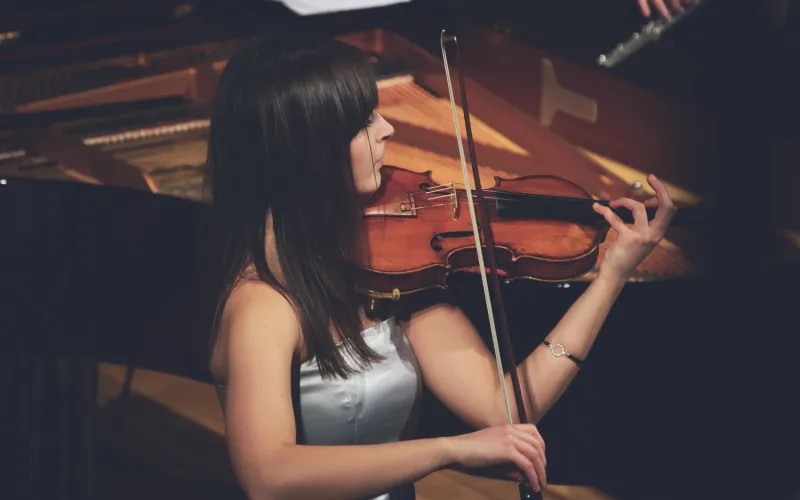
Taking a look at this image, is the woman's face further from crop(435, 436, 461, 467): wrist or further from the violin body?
crop(435, 436, 461, 467): wrist

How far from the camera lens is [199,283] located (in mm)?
2256

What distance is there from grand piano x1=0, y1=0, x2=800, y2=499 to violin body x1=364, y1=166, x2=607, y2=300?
13 cm

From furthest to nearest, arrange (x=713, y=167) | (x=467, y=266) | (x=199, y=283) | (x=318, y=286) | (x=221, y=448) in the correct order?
(x=221, y=448)
(x=713, y=167)
(x=199, y=283)
(x=467, y=266)
(x=318, y=286)

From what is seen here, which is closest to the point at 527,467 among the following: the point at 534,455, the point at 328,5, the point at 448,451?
the point at 534,455


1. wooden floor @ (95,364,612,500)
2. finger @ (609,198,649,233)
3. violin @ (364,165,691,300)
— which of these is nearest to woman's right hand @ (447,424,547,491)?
violin @ (364,165,691,300)

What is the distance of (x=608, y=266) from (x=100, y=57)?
1.71m

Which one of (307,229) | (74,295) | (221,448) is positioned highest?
(307,229)

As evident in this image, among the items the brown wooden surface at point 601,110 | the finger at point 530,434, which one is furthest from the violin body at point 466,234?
the brown wooden surface at point 601,110

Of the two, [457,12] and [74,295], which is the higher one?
[457,12]

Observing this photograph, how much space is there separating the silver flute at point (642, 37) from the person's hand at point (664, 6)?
0.07 ft

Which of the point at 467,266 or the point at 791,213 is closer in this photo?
the point at 467,266

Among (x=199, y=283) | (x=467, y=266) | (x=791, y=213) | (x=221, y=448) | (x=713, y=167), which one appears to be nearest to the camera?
(x=467, y=266)

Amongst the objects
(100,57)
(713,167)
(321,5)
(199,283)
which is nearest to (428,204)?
(199,283)

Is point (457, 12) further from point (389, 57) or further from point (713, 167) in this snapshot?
point (713, 167)
